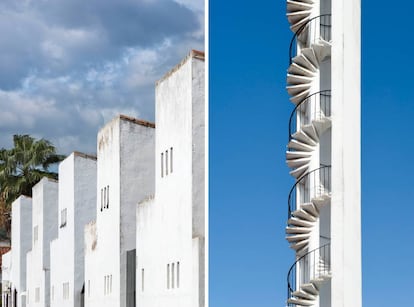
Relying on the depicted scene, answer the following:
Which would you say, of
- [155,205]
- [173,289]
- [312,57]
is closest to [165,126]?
[155,205]

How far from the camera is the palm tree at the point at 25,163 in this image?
237 feet

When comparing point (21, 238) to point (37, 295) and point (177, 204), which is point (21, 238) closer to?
point (37, 295)

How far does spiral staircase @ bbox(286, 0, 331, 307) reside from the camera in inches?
1104

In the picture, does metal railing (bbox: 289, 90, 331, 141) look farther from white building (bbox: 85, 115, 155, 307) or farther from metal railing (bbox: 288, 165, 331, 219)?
white building (bbox: 85, 115, 155, 307)

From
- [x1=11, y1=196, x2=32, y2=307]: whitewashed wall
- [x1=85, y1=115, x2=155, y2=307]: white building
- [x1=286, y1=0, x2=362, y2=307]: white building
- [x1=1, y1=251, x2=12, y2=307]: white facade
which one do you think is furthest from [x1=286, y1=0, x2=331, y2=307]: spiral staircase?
[x1=1, y1=251, x2=12, y2=307]: white facade

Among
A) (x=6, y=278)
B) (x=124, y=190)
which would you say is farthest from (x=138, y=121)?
(x=6, y=278)

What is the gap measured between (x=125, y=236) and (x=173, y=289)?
6264mm

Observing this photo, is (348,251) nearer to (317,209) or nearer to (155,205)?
(317,209)

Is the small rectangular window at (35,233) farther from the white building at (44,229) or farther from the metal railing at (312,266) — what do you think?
the metal railing at (312,266)

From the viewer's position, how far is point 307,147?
2906cm

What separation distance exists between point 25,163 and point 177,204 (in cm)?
4028

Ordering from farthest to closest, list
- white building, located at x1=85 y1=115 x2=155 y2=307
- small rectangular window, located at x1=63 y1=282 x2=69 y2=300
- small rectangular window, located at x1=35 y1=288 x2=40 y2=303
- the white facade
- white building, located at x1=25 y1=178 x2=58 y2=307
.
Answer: the white facade → small rectangular window, located at x1=35 y1=288 x2=40 y2=303 → white building, located at x1=25 y1=178 x2=58 y2=307 → small rectangular window, located at x1=63 y1=282 x2=69 y2=300 → white building, located at x1=85 y1=115 x2=155 y2=307

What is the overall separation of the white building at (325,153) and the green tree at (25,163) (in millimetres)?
43574

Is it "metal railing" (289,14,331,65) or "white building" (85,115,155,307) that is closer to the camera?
"metal railing" (289,14,331,65)
